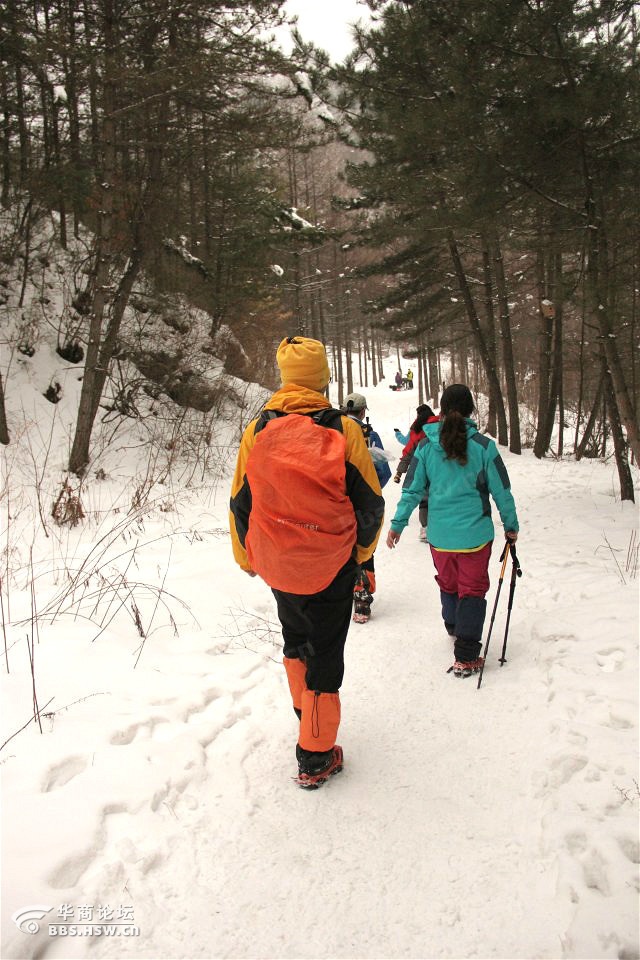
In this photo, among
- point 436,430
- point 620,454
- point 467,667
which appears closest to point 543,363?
point 620,454

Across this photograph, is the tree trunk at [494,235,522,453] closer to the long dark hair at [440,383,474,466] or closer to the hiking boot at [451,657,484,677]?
the long dark hair at [440,383,474,466]

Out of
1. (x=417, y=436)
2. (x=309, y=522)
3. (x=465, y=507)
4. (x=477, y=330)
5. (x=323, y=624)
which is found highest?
(x=477, y=330)

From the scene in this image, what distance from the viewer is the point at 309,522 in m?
2.50

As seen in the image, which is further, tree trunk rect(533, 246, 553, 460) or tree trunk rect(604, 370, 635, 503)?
tree trunk rect(533, 246, 553, 460)

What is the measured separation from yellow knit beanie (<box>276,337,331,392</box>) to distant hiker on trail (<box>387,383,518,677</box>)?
58.5 inches

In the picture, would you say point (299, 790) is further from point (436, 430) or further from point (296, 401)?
point (436, 430)

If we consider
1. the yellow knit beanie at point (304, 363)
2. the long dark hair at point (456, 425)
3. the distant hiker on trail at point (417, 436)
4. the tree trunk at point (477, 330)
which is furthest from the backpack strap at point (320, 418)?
the tree trunk at point (477, 330)

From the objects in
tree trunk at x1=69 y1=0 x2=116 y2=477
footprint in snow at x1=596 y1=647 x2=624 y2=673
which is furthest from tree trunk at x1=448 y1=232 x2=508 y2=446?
footprint in snow at x1=596 y1=647 x2=624 y2=673

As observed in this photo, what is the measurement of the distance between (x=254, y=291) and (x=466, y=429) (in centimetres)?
1126

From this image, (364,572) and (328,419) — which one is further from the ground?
(328,419)

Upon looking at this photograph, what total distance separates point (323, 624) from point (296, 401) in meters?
1.14

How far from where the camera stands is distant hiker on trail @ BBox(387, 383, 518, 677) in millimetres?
3924

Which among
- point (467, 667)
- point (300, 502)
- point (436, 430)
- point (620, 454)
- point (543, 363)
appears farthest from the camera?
point (543, 363)

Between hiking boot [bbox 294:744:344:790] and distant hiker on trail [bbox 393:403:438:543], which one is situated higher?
distant hiker on trail [bbox 393:403:438:543]
